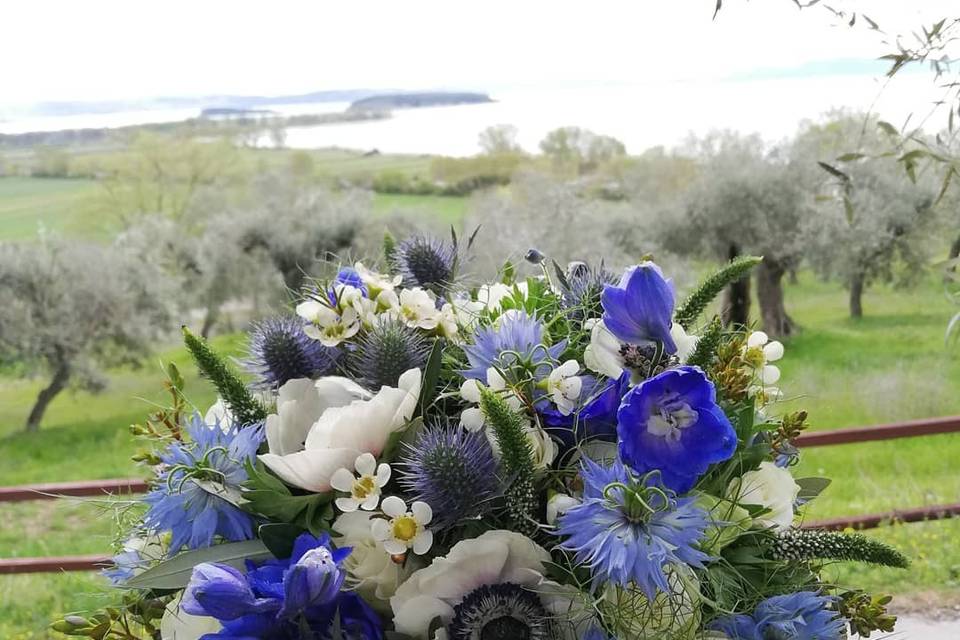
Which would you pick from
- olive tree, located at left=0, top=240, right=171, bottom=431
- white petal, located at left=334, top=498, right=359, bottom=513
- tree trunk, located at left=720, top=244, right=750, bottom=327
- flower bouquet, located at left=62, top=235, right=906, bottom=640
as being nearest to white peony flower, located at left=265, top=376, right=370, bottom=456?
flower bouquet, located at left=62, top=235, right=906, bottom=640

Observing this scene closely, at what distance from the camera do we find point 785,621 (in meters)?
0.64

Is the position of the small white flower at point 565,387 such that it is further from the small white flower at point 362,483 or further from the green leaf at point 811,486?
the green leaf at point 811,486

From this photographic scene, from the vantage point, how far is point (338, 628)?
558 mm

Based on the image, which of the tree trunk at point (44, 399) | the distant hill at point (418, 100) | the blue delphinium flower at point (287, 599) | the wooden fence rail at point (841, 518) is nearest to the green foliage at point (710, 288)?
the blue delphinium flower at point (287, 599)

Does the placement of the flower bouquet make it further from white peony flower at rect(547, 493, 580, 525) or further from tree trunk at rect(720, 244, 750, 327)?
tree trunk at rect(720, 244, 750, 327)

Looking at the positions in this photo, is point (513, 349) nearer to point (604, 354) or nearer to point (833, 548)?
point (604, 354)

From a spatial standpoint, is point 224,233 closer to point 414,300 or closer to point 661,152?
point 661,152

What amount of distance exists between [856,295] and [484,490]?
152 inches

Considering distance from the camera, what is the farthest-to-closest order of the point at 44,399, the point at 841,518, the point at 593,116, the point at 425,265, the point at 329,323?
1. the point at 44,399
2. the point at 593,116
3. the point at 841,518
4. the point at 425,265
5. the point at 329,323

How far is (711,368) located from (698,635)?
0.69 feet

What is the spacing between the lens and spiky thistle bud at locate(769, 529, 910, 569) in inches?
26.0

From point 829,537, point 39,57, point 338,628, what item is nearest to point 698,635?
point 829,537

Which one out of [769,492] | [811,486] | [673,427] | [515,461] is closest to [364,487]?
[515,461]

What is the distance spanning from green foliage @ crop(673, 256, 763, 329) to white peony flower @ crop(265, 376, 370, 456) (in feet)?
0.92
